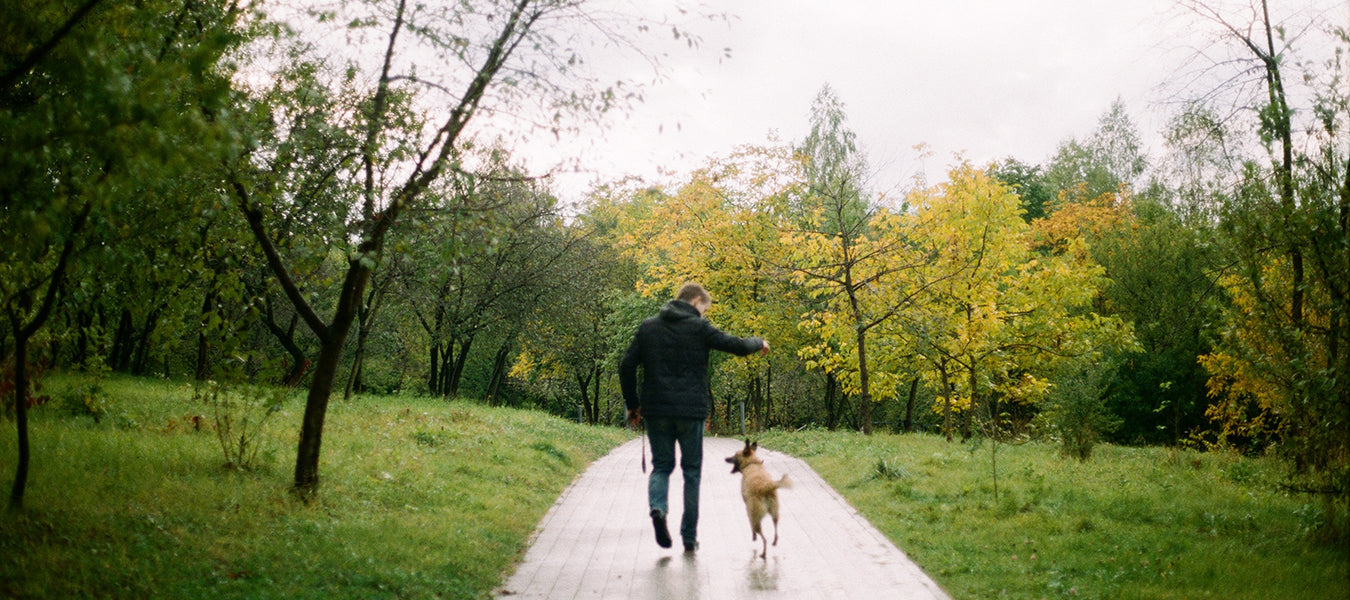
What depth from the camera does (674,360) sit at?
734 cm

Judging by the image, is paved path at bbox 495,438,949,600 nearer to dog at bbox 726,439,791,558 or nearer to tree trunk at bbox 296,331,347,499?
dog at bbox 726,439,791,558

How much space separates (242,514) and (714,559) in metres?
3.90

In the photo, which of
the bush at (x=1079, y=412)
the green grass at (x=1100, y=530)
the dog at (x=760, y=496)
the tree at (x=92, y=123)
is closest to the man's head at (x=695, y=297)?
the dog at (x=760, y=496)

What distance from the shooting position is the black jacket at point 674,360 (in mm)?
7277

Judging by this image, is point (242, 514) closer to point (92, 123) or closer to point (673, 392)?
point (673, 392)

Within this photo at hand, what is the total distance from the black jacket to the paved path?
1239mm

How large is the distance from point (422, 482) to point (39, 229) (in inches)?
275

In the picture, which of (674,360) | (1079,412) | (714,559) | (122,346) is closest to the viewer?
(714,559)

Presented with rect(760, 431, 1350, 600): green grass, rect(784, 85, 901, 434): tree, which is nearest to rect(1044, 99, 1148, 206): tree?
rect(784, 85, 901, 434): tree

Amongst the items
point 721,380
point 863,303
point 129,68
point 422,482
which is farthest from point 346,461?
point 721,380

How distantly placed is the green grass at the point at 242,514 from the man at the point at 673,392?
1457 mm

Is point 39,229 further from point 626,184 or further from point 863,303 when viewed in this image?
point 863,303

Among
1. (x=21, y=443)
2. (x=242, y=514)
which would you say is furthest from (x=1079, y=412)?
(x=21, y=443)

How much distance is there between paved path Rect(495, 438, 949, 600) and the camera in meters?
6.20
